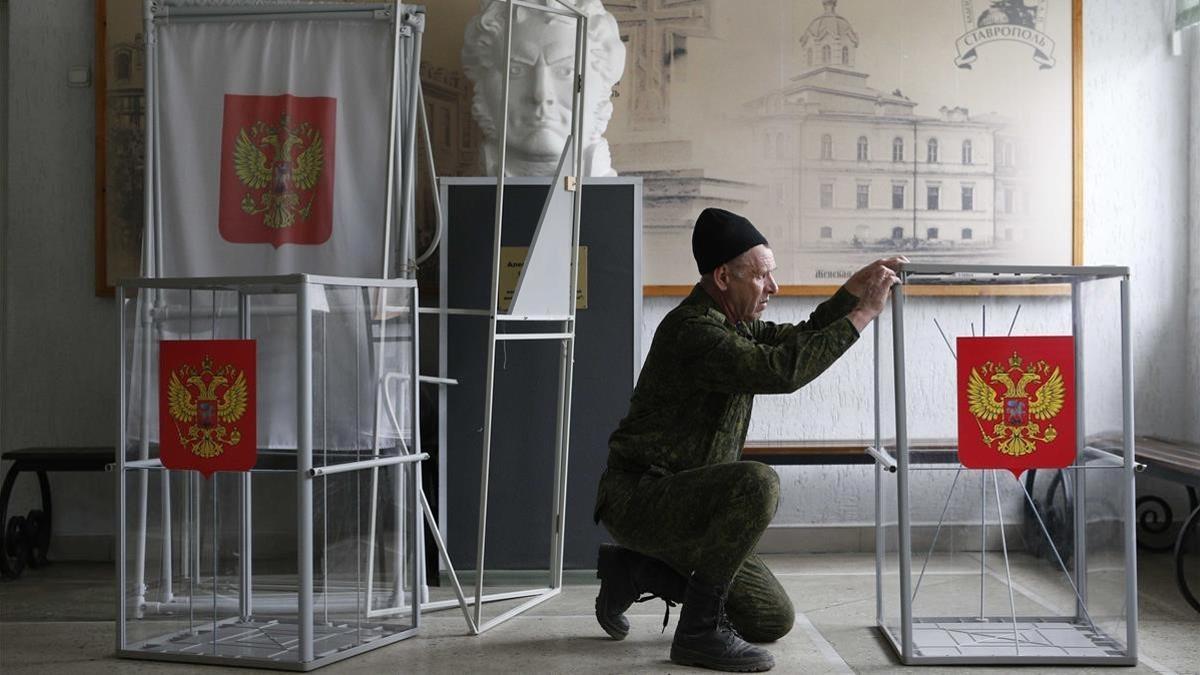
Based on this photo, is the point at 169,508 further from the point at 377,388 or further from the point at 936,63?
the point at 936,63

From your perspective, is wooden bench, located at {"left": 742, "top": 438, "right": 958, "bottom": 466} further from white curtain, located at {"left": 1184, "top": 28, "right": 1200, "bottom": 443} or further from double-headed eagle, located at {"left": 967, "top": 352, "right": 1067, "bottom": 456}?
white curtain, located at {"left": 1184, "top": 28, "right": 1200, "bottom": 443}

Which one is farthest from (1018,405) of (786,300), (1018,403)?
(786,300)

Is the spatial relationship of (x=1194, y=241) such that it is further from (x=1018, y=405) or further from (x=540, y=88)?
(x=540, y=88)

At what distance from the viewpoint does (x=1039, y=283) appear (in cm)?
317

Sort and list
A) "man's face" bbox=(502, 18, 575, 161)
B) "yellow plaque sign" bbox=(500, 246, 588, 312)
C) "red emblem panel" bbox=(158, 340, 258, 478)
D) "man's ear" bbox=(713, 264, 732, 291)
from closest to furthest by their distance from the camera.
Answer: "red emblem panel" bbox=(158, 340, 258, 478) → "man's ear" bbox=(713, 264, 732, 291) → "yellow plaque sign" bbox=(500, 246, 588, 312) → "man's face" bbox=(502, 18, 575, 161)

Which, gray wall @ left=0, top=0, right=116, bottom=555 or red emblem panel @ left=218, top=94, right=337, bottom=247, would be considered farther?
gray wall @ left=0, top=0, right=116, bottom=555

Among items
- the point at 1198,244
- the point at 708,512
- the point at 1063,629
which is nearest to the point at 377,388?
the point at 708,512

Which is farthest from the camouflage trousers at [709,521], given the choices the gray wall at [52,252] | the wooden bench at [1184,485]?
the gray wall at [52,252]

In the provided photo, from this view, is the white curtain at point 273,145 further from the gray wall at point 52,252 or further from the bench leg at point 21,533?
the bench leg at point 21,533

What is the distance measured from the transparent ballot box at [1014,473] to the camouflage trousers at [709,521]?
371 millimetres

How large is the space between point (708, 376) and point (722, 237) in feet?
1.25

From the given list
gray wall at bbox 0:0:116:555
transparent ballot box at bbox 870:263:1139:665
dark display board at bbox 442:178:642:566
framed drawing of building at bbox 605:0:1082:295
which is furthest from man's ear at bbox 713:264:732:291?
gray wall at bbox 0:0:116:555

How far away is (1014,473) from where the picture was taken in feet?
10.0

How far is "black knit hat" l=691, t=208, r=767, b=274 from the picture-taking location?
10.4 ft
